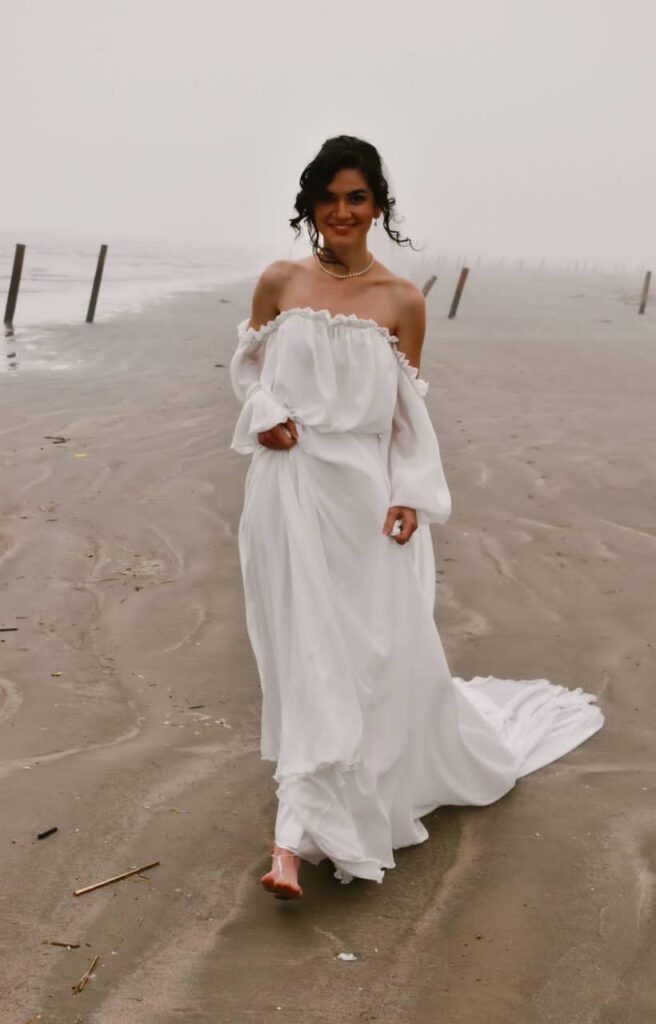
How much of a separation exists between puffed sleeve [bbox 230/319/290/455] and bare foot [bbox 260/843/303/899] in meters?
1.06

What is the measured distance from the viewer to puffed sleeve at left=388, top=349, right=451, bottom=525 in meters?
3.49

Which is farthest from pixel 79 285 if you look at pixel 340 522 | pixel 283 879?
pixel 283 879

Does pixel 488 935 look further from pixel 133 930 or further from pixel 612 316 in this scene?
pixel 612 316

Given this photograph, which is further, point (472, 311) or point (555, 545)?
point (472, 311)

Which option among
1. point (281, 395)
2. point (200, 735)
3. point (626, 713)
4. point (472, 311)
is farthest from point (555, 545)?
point (472, 311)

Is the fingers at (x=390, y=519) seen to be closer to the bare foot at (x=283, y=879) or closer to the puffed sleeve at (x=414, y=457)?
the puffed sleeve at (x=414, y=457)

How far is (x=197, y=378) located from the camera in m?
12.6

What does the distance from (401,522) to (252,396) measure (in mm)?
525

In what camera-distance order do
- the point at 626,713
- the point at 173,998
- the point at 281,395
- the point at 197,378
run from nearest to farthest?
the point at 173,998, the point at 281,395, the point at 626,713, the point at 197,378

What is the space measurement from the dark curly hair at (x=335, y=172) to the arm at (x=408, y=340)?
226 millimetres

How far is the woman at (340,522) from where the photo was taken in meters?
3.32

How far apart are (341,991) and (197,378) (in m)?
10.2

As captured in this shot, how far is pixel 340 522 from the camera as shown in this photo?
11.3 feet

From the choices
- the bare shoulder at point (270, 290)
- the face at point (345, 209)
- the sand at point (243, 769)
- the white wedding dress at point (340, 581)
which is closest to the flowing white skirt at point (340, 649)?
the white wedding dress at point (340, 581)
